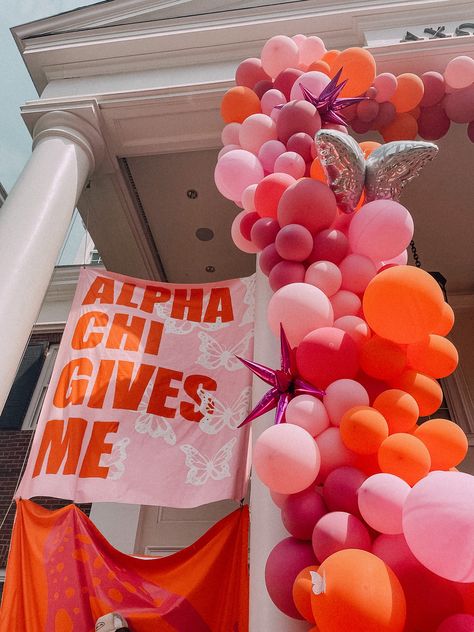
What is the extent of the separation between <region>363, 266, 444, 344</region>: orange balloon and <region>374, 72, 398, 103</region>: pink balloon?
2.61 meters

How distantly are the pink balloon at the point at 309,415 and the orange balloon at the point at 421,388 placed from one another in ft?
1.43

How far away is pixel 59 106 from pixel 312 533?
558cm

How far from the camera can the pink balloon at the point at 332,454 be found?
228 centimetres

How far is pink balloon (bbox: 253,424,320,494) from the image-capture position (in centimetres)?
213

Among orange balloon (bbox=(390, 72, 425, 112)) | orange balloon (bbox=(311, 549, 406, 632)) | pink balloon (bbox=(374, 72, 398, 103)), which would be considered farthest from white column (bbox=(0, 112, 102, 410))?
orange balloon (bbox=(390, 72, 425, 112))

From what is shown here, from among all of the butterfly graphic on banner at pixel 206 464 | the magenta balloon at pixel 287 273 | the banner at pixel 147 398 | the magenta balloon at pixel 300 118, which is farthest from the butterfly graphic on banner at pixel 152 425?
the magenta balloon at pixel 300 118

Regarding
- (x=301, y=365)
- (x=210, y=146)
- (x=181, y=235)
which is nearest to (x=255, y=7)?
(x=210, y=146)

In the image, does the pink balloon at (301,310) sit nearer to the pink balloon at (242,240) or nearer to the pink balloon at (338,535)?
the pink balloon at (338,535)

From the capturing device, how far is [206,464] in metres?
3.99

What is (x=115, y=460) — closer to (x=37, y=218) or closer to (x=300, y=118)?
(x=37, y=218)

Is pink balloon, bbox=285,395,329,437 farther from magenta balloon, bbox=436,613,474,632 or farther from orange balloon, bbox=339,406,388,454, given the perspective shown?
magenta balloon, bbox=436,613,474,632

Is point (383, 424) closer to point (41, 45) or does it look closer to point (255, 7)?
point (255, 7)

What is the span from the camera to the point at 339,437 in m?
2.33

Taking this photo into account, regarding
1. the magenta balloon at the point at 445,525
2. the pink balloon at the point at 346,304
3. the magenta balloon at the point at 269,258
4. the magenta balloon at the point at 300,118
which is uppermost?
the magenta balloon at the point at 300,118
